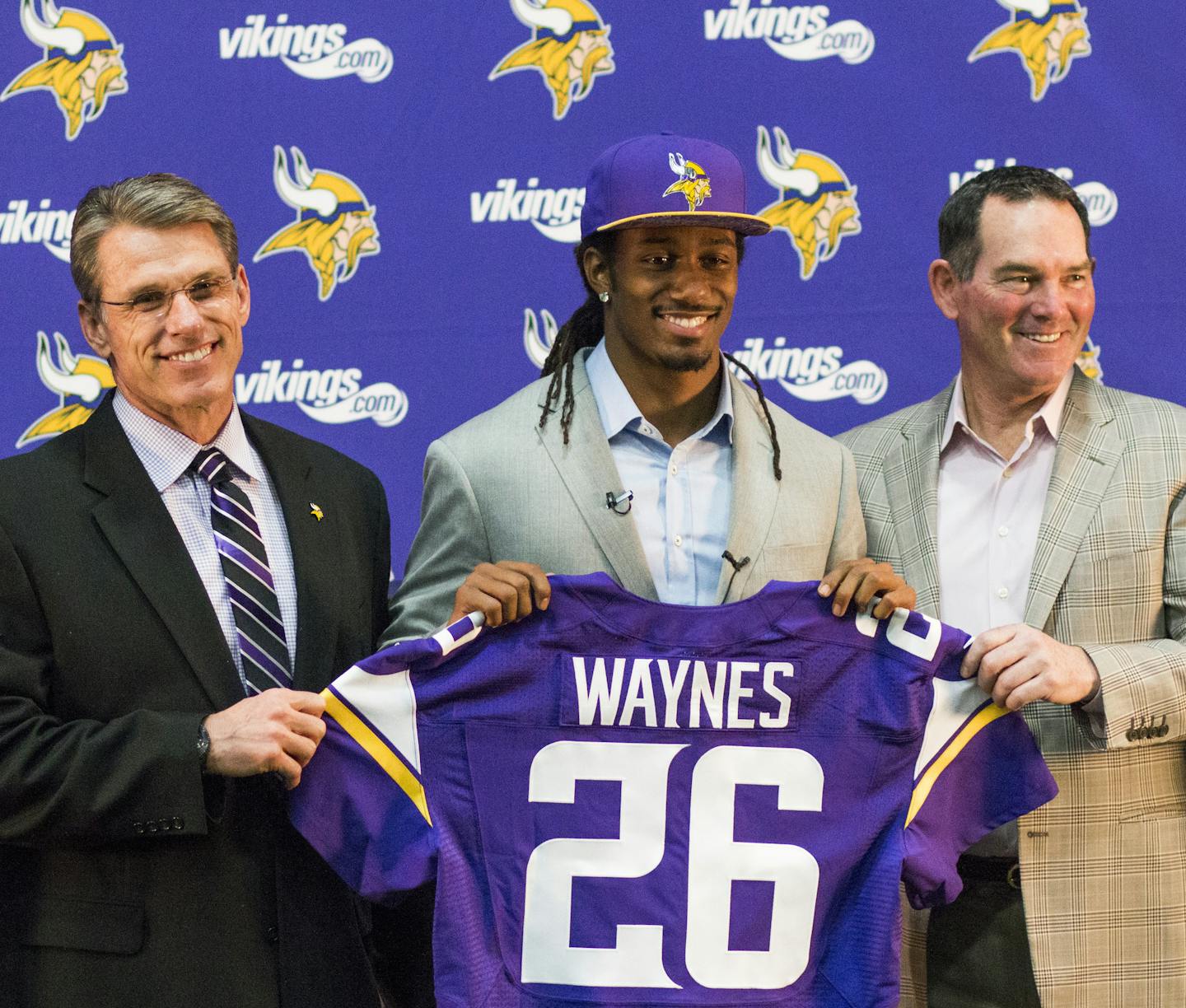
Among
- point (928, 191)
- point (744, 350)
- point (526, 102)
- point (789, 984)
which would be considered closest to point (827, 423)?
point (744, 350)

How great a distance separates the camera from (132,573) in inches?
69.2

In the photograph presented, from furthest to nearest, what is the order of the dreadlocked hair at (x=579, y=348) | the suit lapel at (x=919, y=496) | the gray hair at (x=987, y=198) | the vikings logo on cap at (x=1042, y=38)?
the vikings logo on cap at (x=1042, y=38)
the gray hair at (x=987, y=198)
the suit lapel at (x=919, y=496)
the dreadlocked hair at (x=579, y=348)

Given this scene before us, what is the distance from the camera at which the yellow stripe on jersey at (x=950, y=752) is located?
72.6 inches

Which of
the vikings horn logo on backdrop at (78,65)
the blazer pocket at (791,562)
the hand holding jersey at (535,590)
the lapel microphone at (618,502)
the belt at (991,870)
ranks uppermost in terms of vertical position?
the vikings horn logo on backdrop at (78,65)

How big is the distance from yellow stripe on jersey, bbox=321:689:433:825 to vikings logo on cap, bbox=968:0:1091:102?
6.21 feet

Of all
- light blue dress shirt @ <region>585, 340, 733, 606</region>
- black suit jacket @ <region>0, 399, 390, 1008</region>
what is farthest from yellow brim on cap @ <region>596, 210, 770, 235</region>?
black suit jacket @ <region>0, 399, 390, 1008</region>

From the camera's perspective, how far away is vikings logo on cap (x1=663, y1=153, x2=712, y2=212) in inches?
76.3

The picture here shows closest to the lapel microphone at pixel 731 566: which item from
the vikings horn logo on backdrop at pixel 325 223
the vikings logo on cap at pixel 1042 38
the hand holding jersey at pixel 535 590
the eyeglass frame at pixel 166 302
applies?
the hand holding jersey at pixel 535 590

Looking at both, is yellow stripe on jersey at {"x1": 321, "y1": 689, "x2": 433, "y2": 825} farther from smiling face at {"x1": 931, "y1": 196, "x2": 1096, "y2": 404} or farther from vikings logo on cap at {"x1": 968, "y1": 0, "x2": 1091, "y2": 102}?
vikings logo on cap at {"x1": 968, "y1": 0, "x2": 1091, "y2": 102}

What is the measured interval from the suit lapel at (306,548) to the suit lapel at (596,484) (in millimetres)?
341

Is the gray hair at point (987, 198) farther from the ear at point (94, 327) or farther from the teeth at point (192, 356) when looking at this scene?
the ear at point (94, 327)

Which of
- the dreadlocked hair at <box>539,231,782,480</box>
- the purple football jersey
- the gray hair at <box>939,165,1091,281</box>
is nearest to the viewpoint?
the purple football jersey

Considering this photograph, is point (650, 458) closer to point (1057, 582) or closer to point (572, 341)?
point (572, 341)

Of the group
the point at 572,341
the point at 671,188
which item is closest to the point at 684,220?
the point at 671,188
